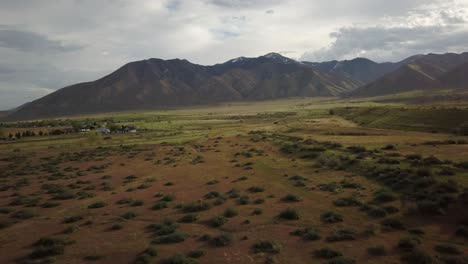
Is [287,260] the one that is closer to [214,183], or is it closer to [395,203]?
[395,203]

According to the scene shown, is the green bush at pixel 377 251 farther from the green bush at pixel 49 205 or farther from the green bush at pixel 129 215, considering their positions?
the green bush at pixel 49 205

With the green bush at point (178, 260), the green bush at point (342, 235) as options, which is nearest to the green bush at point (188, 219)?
the green bush at point (178, 260)

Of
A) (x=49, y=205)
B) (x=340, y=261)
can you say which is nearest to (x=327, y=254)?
(x=340, y=261)

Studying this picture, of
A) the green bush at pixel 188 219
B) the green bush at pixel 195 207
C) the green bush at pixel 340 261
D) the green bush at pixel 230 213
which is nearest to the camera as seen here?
the green bush at pixel 340 261

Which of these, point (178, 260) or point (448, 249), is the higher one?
point (178, 260)

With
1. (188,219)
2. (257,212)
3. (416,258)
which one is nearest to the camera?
(416,258)

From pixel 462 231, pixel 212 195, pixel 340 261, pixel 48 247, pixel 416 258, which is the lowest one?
pixel 212 195

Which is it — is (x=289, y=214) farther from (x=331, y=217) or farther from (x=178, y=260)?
(x=178, y=260)

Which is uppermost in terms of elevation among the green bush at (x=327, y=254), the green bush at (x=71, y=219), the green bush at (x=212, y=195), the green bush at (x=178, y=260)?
the green bush at (x=178, y=260)

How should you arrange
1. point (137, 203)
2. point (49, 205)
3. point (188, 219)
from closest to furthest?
point (188, 219) → point (137, 203) → point (49, 205)

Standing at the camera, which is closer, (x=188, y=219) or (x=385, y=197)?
(x=188, y=219)

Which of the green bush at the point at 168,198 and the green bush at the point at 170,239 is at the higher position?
the green bush at the point at 170,239
